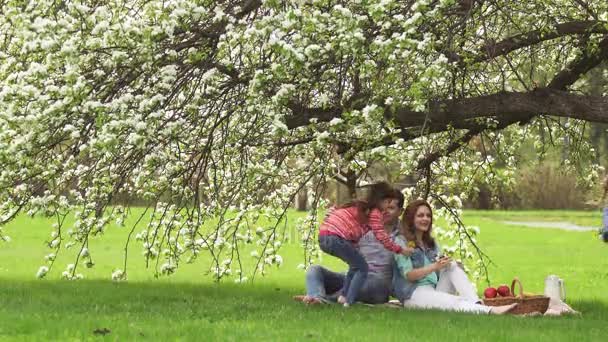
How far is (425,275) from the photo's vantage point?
412 inches

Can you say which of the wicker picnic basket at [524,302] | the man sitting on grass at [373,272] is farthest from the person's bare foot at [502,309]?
the man sitting on grass at [373,272]

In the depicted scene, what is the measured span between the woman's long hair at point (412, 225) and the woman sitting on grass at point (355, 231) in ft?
0.85

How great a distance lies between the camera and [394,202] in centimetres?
1066

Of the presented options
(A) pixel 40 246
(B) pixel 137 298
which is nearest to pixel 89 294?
(B) pixel 137 298

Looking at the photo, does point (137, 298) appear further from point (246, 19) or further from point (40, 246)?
point (40, 246)

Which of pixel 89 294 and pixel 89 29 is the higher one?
pixel 89 29

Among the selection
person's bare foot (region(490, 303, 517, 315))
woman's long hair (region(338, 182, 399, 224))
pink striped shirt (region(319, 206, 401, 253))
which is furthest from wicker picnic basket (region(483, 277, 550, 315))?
woman's long hair (region(338, 182, 399, 224))

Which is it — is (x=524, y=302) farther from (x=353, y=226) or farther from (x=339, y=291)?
(x=339, y=291)

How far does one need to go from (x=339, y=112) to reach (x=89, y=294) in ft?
12.8

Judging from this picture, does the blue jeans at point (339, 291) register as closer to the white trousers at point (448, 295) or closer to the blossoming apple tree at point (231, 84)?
the white trousers at point (448, 295)

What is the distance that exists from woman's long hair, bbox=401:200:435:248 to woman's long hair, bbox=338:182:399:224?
0.32m

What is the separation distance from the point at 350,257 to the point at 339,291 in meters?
0.84

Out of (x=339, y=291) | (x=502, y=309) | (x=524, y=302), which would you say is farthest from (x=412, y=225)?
(x=524, y=302)

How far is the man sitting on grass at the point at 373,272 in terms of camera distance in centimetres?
1072
